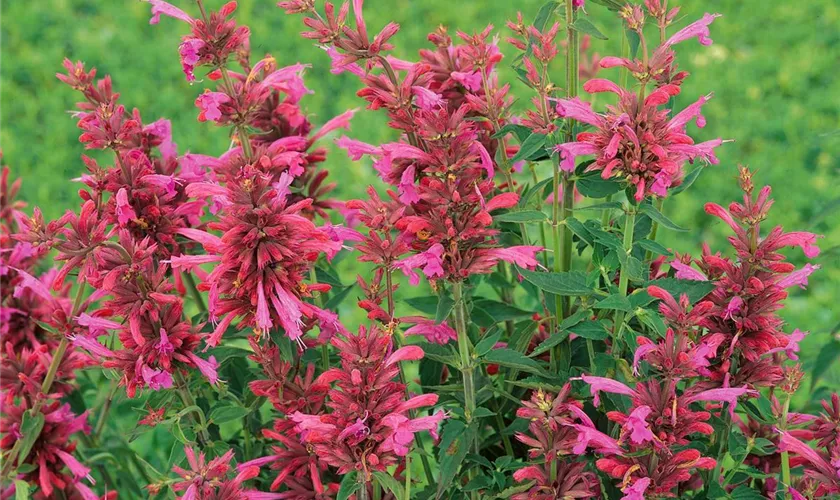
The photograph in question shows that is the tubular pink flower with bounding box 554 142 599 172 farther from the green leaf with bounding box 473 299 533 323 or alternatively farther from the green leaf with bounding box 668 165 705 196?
the green leaf with bounding box 473 299 533 323

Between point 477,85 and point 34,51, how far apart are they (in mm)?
4379

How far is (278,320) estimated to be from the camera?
1.52m

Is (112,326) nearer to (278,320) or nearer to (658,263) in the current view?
(278,320)

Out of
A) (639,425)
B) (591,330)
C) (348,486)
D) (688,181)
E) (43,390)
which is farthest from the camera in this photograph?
(43,390)

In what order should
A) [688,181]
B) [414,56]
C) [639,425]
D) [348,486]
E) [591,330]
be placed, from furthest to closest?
[414,56] < [688,181] < [591,330] < [348,486] < [639,425]

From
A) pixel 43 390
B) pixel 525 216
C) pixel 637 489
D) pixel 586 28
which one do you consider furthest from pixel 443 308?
pixel 43 390

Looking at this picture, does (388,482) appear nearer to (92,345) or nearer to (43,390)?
(92,345)

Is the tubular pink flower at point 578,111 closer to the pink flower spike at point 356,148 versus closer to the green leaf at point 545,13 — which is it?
the green leaf at point 545,13

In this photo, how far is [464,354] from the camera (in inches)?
61.9

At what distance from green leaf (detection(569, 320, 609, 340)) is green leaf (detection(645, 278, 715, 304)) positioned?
0.11 meters

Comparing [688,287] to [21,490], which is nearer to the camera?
[688,287]

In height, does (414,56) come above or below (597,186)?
below

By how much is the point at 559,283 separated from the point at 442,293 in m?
0.19

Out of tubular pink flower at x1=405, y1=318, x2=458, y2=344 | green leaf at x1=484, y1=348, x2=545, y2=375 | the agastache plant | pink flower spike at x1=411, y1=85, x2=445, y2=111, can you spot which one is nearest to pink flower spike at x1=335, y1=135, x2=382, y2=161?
the agastache plant
